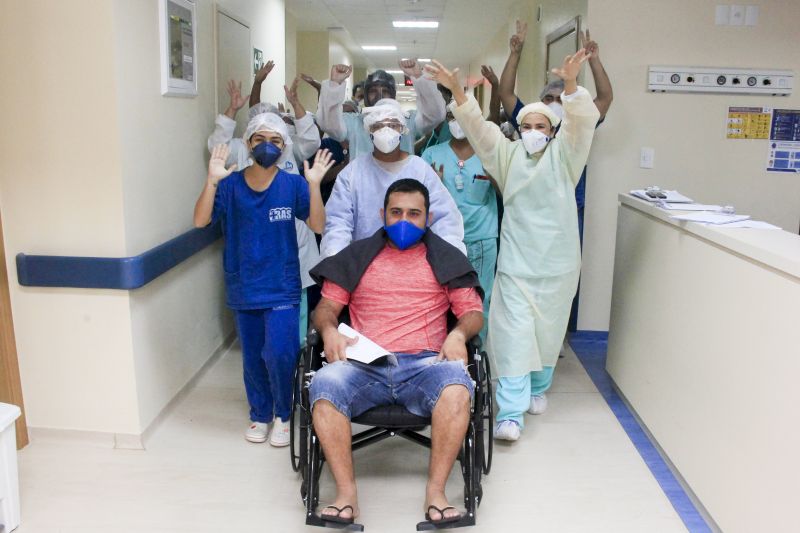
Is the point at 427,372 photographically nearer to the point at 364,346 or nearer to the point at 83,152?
the point at 364,346

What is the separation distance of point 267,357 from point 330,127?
4.09ft

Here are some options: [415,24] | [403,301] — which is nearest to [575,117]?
[403,301]

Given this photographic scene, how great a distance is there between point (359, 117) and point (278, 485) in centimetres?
193

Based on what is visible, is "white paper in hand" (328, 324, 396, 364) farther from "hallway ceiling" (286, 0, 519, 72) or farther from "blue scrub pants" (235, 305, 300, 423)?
"hallway ceiling" (286, 0, 519, 72)

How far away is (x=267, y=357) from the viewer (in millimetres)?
2785

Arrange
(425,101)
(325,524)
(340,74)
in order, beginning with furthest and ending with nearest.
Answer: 1. (425,101)
2. (340,74)
3. (325,524)

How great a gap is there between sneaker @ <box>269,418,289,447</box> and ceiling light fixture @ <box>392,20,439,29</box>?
23.8 ft

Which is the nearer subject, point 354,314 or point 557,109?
point 354,314

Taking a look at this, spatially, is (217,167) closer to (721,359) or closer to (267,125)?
(267,125)

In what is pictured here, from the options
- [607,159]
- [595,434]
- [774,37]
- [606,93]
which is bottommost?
[595,434]

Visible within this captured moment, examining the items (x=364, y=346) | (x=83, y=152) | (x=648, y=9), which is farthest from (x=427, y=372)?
(x=648, y=9)

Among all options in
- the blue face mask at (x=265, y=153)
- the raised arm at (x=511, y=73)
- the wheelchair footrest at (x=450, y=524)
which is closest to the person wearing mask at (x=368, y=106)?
the raised arm at (x=511, y=73)

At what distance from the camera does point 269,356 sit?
2777mm

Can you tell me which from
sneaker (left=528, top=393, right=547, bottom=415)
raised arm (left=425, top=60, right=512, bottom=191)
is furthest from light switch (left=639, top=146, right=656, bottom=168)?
sneaker (left=528, top=393, right=547, bottom=415)
